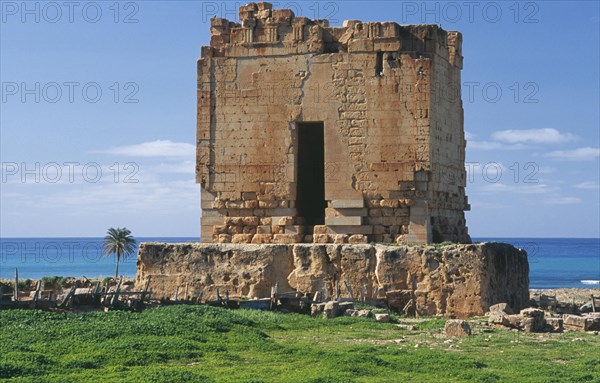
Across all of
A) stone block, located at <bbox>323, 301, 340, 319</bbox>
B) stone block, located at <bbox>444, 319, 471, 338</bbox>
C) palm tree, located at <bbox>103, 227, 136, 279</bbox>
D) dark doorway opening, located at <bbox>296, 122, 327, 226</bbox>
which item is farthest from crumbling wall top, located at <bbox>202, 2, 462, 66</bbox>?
palm tree, located at <bbox>103, 227, 136, 279</bbox>

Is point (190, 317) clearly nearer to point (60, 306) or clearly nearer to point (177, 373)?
point (60, 306)

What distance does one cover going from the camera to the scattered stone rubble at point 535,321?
16016 mm

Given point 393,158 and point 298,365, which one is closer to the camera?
point 298,365

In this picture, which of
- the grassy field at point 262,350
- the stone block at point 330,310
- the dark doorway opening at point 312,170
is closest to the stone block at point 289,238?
the dark doorway opening at point 312,170

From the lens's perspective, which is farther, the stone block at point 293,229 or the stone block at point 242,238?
the stone block at point 242,238

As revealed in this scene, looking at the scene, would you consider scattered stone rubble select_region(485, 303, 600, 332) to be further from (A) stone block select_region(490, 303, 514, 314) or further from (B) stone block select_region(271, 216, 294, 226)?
(B) stone block select_region(271, 216, 294, 226)

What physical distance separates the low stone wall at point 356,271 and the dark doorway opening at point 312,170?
239 cm

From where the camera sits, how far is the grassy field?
11336 mm

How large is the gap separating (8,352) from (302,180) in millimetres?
9391

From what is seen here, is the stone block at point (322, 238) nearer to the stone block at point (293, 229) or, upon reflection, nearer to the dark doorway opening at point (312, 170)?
the stone block at point (293, 229)

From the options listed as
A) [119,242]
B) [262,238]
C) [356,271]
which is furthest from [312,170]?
[119,242]

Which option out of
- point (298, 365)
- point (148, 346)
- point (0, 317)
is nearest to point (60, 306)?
point (0, 317)

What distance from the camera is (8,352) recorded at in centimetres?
1219

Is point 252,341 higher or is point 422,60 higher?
point 422,60
